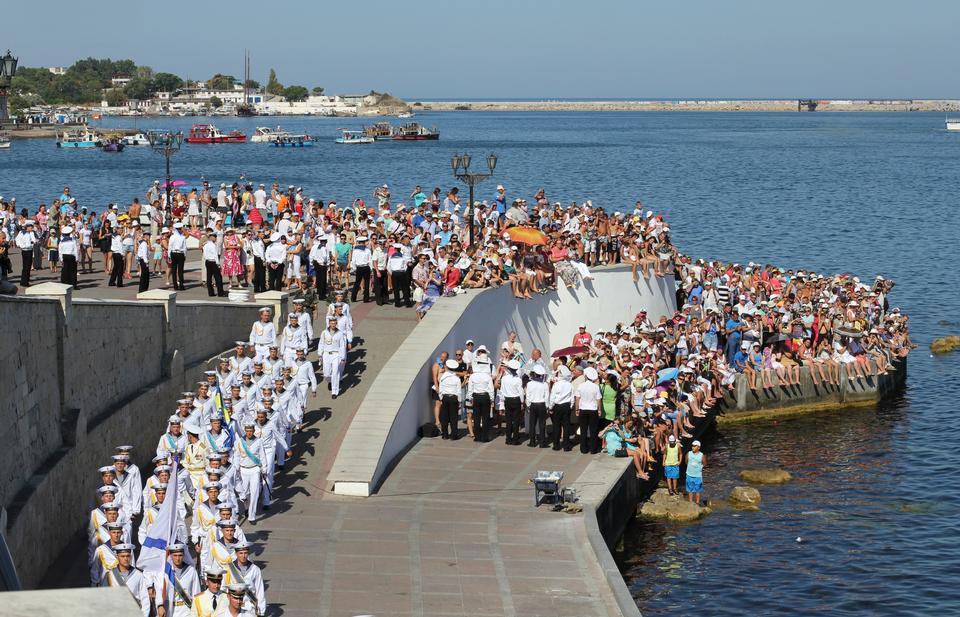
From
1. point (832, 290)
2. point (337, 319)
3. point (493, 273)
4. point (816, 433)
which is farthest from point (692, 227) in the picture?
point (337, 319)

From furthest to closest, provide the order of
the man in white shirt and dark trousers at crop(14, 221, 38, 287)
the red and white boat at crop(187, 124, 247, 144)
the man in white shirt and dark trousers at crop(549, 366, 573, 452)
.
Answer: the red and white boat at crop(187, 124, 247, 144) → the man in white shirt and dark trousers at crop(14, 221, 38, 287) → the man in white shirt and dark trousers at crop(549, 366, 573, 452)

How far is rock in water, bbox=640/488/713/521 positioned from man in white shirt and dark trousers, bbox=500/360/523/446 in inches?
111

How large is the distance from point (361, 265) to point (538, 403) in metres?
6.06

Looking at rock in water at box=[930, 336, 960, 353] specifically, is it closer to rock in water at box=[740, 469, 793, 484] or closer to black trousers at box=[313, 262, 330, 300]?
rock in water at box=[740, 469, 793, 484]

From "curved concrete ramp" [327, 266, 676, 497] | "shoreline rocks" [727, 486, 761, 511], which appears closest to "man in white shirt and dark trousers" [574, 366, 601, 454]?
"curved concrete ramp" [327, 266, 676, 497]

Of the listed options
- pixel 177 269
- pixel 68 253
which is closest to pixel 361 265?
pixel 177 269

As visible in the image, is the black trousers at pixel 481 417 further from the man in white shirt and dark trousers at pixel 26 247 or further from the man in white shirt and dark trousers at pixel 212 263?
the man in white shirt and dark trousers at pixel 26 247

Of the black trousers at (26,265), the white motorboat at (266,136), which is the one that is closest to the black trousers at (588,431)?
the black trousers at (26,265)

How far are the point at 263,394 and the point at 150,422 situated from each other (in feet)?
9.76

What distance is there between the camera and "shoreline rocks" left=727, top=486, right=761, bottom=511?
23.7 metres

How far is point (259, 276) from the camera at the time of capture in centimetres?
2550

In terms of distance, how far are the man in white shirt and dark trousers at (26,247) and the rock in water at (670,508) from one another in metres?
13.1

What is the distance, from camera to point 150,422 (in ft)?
66.5

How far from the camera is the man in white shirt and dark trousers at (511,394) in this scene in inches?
822
